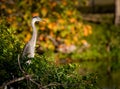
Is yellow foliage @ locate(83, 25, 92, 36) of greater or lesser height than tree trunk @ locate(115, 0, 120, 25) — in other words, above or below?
below

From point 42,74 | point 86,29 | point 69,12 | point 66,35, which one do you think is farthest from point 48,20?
point 42,74

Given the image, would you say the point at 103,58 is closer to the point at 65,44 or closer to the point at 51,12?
the point at 65,44

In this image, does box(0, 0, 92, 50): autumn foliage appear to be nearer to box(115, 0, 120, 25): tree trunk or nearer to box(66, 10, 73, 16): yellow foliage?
box(66, 10, 73, 16): yellow foliage

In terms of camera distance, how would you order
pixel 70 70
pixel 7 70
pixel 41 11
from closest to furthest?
pixel 7 70 < pixel 70 70 < pixel 41 11

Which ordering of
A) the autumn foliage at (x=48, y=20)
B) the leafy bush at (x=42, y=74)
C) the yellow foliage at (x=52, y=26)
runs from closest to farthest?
the leafy bush at (x=42, y=74), the autumn foliage at (x=48, y=20), the yellow foliage at (x=52, y=26)

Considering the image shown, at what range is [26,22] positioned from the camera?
23.4 m

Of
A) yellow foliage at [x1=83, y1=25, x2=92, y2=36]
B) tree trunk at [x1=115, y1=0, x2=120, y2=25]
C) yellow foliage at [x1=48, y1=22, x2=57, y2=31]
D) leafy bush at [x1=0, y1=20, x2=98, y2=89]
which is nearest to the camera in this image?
leafy bush at [x1=0, y1=20, x2=98, y2=89]

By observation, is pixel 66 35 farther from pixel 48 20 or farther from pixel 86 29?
pixel 48 20

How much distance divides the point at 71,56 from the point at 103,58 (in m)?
1.65

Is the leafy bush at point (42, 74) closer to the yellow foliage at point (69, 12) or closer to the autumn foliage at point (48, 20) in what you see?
the autumn foliage at point (48, 20)

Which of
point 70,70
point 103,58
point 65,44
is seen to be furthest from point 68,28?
point 70,70

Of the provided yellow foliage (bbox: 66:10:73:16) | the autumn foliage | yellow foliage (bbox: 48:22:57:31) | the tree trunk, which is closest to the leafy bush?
the autumn foliage

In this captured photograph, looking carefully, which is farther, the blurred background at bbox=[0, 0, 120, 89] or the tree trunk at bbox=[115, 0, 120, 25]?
the tree trunk at bbox=[115, 0, 120, 25]

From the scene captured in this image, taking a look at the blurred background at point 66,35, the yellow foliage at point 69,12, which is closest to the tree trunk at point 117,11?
the blurred background at point 66,35
